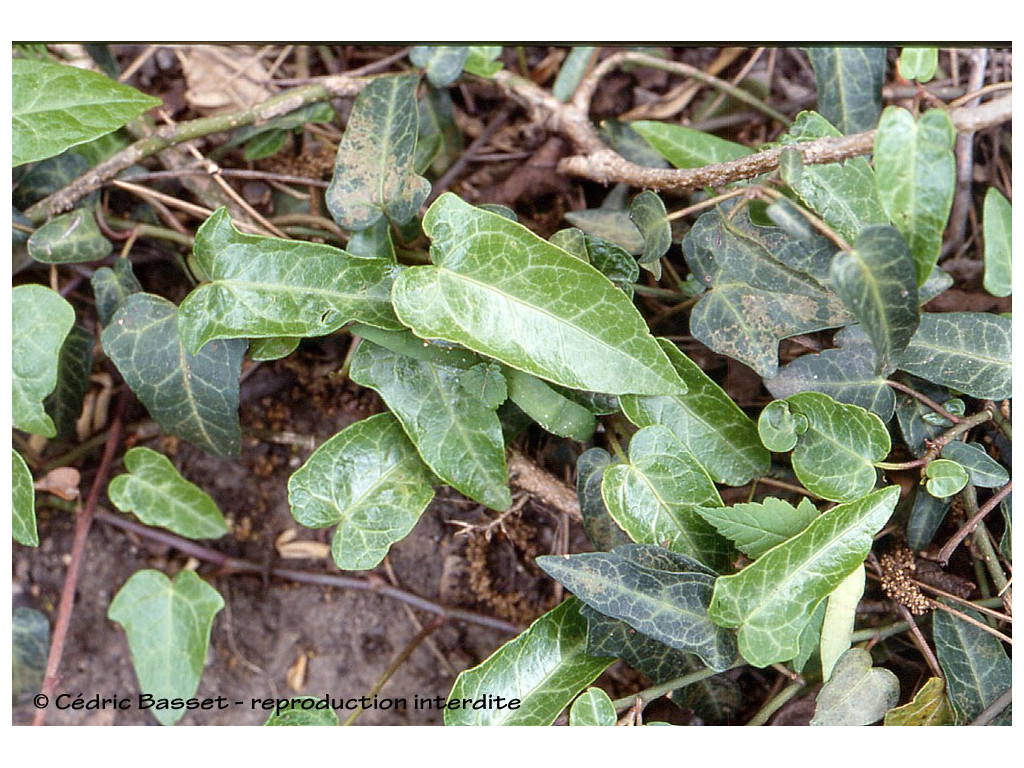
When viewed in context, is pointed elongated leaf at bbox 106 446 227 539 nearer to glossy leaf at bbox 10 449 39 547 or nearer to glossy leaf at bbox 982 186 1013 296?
glossy leaf at bbox 10 449 39 547

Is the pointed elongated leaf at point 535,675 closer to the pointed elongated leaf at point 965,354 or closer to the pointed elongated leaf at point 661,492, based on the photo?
the pointed elongated leaf at point 661,492

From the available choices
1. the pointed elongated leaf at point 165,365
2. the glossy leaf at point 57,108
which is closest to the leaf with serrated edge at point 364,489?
the pointed elongated leaf at point 165,365

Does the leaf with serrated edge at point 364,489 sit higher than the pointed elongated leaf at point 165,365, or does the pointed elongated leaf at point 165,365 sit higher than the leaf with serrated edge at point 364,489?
the pointed elongated leaf at point 165,365

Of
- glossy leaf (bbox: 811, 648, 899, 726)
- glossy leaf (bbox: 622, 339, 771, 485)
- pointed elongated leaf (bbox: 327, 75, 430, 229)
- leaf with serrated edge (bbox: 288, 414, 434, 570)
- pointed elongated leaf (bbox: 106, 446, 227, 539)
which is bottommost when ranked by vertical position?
glossy leaf (bbox: 811, 648, 899, 726)

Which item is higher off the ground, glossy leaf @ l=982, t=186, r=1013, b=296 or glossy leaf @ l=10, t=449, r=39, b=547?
glossy leaf @ l=982, t=186, r=1013, b=296

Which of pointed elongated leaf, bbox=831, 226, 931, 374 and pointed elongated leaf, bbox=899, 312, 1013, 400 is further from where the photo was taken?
pointed elongated leaf, bbox=899, 312, 1013, 400

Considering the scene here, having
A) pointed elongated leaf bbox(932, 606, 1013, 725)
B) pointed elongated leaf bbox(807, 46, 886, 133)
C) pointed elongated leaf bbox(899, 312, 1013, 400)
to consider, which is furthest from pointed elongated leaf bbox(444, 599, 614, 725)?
pointed elongated leaf bbox(807, 46, 886, 133)
